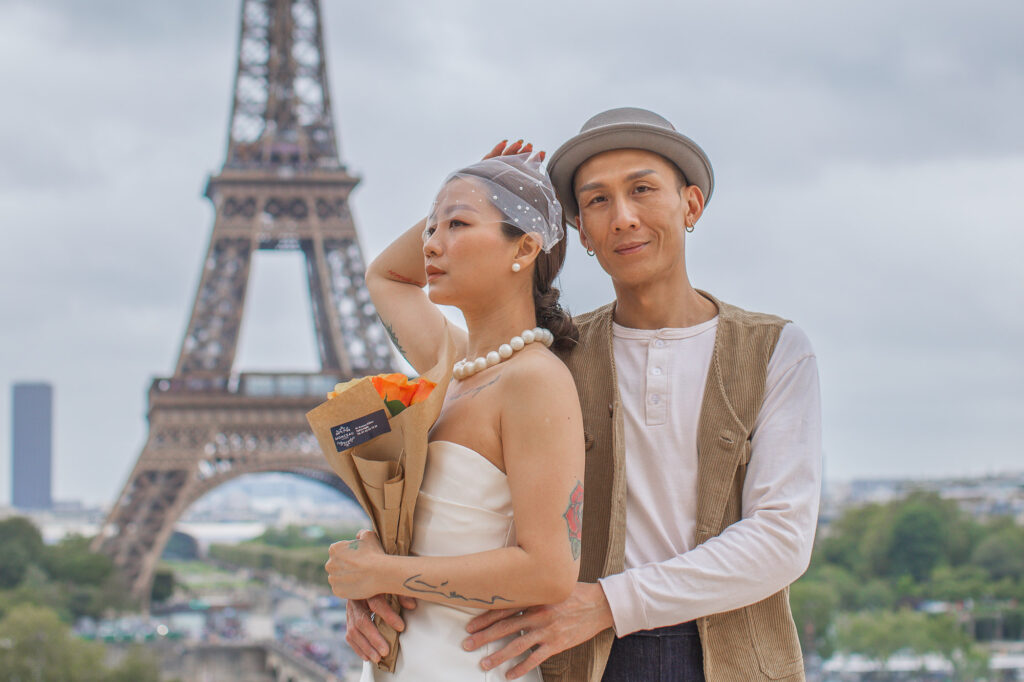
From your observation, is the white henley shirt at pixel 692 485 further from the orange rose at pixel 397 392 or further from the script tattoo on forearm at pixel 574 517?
the orange rose at pixel 397 392

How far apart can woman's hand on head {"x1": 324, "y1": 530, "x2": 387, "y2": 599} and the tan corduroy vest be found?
543 mm

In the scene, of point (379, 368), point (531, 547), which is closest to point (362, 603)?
point (531, 547)

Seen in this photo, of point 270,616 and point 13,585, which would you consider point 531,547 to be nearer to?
point 13,585

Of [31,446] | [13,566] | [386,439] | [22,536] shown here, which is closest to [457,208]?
[386,439]

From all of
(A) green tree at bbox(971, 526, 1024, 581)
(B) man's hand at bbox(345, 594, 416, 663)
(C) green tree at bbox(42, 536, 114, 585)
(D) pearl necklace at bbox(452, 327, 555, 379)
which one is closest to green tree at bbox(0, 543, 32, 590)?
(C) green tree at bbox(42, 536, 114, 585)

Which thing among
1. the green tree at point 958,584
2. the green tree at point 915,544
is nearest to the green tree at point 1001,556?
the green tree at point 958,584

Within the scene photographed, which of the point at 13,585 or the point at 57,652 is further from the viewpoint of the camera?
the point at 13,585

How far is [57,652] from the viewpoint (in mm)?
24625

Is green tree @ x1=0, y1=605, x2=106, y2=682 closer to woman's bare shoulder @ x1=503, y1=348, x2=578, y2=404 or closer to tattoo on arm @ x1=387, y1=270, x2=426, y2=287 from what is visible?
tattoo on arm @ x1=387, y1=270, x2=426, y2=287

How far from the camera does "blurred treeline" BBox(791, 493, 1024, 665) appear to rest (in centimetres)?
3119

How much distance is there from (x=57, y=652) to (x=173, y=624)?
59.0ft

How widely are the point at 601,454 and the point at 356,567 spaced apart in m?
0.75

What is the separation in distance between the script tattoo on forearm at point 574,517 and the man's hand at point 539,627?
0.46 feet

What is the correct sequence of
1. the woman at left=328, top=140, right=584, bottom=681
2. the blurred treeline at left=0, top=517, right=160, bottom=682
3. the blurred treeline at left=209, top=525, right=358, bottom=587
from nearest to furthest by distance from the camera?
the woman at left=328, top=140, right=584, bottom=681 → the blurred treeline at left=0, top=517, right=160, bottom=682 → the blurred treeline at left=209, top=525, right=358, bottom=587
